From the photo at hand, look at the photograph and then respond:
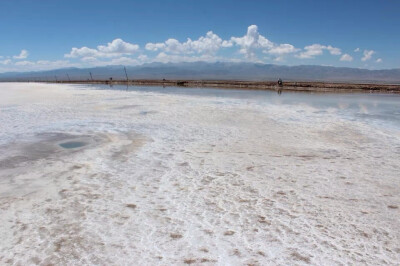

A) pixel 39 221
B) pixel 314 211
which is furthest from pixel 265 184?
pixel 39 221

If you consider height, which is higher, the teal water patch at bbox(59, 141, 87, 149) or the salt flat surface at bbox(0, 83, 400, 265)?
the teal water patch at bbox(59, 141, 87, 149)

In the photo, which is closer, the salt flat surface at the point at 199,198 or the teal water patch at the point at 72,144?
the salt flat surface at the point at 199,198

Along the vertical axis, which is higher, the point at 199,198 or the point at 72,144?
the point at 72,144

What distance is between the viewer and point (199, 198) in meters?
5.43

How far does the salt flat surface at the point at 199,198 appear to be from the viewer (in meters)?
3.88

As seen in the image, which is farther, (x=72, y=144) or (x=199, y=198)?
(x=72, y=144)

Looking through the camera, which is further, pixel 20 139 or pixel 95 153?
pixel 20 139

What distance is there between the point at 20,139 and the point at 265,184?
7238 millimetres

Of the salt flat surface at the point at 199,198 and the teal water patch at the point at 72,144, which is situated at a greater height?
the teal water patch at the point at 72,144

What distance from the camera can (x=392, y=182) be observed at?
6195mm

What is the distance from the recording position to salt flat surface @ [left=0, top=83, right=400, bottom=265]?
3.88 metres

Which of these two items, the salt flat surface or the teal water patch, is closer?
the salt flat surface

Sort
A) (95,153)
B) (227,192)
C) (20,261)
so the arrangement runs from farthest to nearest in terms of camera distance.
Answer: (95,153), (227,192), (20,261)

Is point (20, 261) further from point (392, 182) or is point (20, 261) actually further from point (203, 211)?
point (392, 182)
